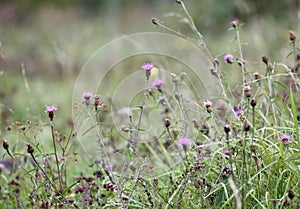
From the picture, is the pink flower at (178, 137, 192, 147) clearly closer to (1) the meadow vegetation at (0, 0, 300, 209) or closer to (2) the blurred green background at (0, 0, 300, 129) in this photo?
(1) the meadow vegetation at (0, 0, 300, 209)

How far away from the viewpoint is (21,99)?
5.66m

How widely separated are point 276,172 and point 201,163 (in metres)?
0.28

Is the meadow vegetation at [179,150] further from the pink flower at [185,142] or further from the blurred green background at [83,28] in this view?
the blurred green background at [83,28]

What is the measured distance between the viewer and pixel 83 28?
10555 millimetres

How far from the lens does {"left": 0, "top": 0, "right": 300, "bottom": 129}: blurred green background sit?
21.5ft

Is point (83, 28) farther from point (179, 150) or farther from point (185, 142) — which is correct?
point (185, 142)

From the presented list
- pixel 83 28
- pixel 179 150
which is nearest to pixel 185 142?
pixel 179 150

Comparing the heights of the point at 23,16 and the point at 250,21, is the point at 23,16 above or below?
above

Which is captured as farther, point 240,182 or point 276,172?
point 276,172

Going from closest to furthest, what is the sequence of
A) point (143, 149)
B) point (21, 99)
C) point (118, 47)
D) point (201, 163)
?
point (201, 163) < point (143, 149) < point (21, 99) < point (118, 47)

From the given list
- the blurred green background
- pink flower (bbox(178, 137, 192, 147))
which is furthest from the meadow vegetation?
the blurred green background

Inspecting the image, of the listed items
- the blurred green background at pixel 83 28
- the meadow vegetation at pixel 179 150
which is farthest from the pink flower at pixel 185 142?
the blurred green background at pixel 83 28

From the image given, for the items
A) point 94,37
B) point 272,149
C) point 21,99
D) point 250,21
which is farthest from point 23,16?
point 272,149

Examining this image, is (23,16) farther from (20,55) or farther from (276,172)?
(276,172)
